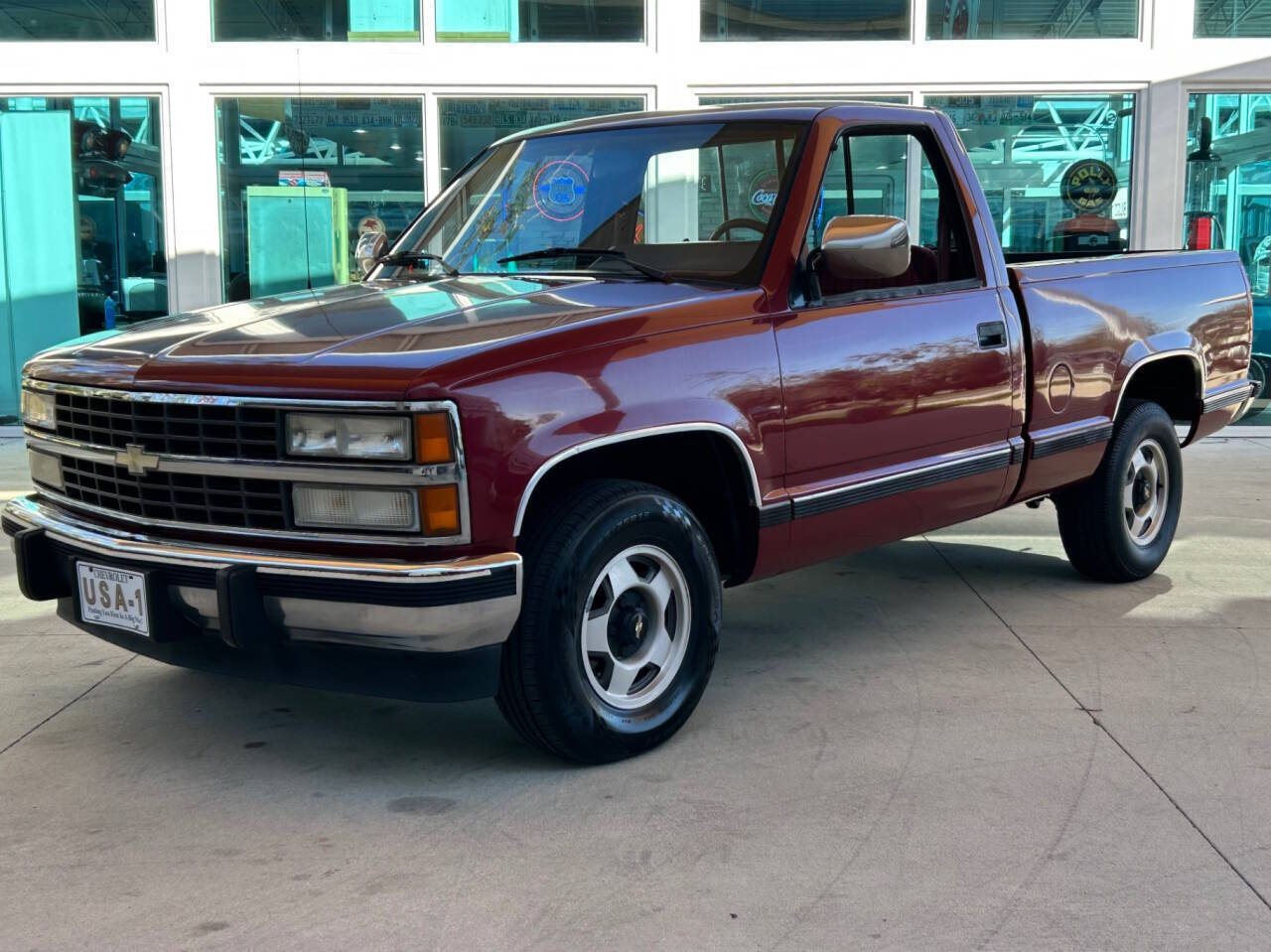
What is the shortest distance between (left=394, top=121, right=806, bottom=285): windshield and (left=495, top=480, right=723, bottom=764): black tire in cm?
87

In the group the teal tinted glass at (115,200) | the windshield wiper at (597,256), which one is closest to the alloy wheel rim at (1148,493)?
the windshield wiper at (597,256)

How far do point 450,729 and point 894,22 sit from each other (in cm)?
868

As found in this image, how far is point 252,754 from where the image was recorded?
3994mm

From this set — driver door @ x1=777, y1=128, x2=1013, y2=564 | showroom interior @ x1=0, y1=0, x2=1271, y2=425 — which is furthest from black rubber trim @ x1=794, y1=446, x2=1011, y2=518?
showroom interior @ x1=0, y1=0, x2=1271, y2=425

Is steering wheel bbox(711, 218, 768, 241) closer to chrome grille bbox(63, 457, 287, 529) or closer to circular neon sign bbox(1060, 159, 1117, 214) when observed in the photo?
chrome grille bbox(63, 457, 287, 529)

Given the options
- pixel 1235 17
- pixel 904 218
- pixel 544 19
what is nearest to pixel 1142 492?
pixel 904 218

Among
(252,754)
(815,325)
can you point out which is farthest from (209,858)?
(815,325)

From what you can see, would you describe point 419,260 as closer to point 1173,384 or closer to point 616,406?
point 616,406

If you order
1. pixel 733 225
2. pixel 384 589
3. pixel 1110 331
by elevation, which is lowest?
pixel 384 589

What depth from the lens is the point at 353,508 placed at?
11.2 ft

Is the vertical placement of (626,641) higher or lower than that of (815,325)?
lower

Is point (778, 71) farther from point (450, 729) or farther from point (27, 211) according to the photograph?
point (450, 729)

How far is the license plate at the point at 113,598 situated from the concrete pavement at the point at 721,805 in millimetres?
433

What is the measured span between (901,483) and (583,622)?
4.63ft
